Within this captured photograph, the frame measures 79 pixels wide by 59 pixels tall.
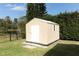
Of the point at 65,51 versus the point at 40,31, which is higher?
the point at 40,31

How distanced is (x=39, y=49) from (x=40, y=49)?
0.03m

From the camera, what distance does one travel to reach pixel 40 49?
489 inches

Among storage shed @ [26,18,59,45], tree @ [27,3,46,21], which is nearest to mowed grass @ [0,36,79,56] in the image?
storage shed @ [26,18,59,45]

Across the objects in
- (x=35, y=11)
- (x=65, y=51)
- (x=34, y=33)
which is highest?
(x=35, y=11)

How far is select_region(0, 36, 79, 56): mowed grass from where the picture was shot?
12.4m

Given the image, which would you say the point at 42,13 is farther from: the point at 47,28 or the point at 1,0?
the point at 1,0

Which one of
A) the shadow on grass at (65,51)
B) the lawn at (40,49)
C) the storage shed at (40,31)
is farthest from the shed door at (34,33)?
the shadow on grass at (65,51)

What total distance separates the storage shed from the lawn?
200 mm

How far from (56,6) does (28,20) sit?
962 millimetres

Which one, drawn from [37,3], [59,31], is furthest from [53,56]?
[37,3]

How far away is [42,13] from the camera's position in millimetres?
12445

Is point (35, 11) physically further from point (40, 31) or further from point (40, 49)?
point (40, 49)

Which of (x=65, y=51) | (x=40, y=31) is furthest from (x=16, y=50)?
(x=65, y=51)

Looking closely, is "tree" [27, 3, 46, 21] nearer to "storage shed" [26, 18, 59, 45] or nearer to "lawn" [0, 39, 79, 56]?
"storage shed" [26, 18, 59, 45]
